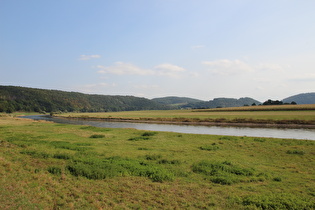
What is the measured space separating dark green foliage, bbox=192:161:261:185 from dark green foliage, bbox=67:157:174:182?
7.61 ft

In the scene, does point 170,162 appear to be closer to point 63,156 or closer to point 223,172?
point 223,172

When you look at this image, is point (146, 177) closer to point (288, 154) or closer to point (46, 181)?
point (46, 181)

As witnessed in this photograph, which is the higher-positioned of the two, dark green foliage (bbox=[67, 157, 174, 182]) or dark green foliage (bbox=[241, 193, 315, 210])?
dark green foliage (bbox=[67, 157, 174, 182])

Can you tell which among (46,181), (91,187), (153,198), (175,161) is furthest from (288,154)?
(46,181)

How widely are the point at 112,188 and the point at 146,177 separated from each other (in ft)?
7.98

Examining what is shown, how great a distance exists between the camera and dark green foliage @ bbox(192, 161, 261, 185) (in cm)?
1168

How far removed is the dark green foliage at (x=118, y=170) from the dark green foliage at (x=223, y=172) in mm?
A: 2318

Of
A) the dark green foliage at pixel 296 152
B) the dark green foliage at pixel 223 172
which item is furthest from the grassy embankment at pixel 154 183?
the dark green foliage at pixel 296 152

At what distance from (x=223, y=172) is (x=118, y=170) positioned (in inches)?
258

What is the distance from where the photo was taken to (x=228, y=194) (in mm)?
9688

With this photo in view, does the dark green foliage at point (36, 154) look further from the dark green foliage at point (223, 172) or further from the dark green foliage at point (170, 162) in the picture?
the dark green foliage at point (223, 172)

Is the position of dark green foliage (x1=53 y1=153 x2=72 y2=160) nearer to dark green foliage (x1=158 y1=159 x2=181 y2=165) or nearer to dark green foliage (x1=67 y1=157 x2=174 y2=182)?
dark green foliage (x1=67 y1=157 x2=174 y2=182)

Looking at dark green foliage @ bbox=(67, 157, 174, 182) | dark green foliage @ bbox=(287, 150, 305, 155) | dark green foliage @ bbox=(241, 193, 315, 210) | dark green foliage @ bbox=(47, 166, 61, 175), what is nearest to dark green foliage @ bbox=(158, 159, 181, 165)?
dark green foliage @ bbox=(67, 157, 174, 182)

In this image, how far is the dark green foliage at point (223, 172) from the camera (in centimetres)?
1168
